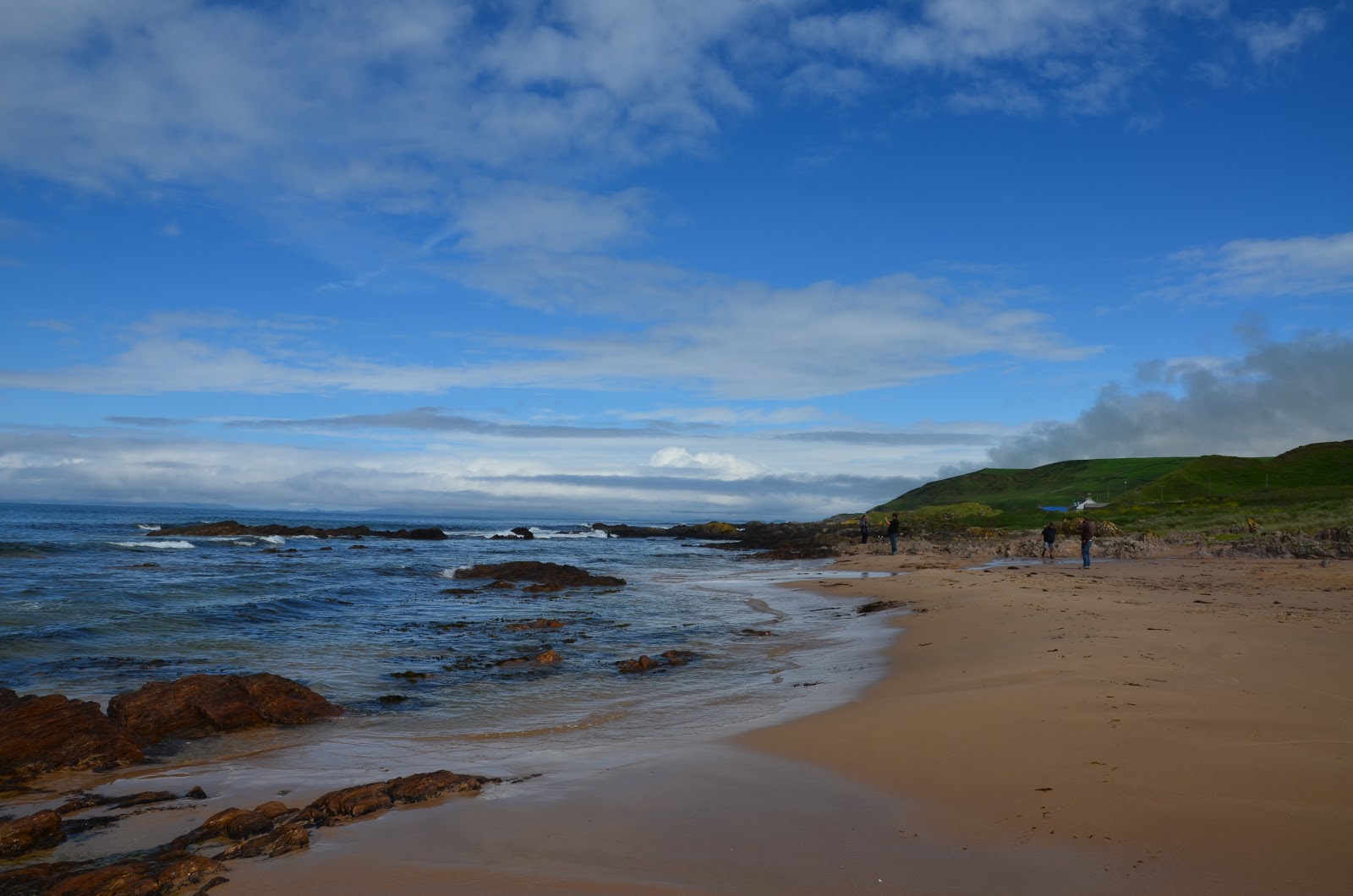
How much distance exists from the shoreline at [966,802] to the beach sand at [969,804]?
2cm

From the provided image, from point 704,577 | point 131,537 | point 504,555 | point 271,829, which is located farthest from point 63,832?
point 131,537

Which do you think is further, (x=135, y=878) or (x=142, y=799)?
(x=142, y=799)

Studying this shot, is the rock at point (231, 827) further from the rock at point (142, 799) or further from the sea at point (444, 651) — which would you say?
the sea at point (444, 651)

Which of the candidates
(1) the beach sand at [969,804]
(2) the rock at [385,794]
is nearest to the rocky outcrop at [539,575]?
(1) the beach sand at [969,804]

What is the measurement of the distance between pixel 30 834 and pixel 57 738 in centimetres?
266

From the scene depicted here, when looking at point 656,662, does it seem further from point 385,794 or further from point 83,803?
point 83,803

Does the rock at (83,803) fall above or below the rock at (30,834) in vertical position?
below

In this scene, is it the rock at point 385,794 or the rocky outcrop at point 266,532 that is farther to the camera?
the rocky outcrop at point 266,532

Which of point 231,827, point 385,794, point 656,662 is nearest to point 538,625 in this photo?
point 656,662

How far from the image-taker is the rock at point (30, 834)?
5020 mm

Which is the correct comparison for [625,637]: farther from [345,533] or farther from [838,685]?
[345,533]

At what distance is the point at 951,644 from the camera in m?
12.4

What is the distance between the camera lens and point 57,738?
24.1ft

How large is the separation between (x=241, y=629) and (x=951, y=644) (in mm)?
13697
